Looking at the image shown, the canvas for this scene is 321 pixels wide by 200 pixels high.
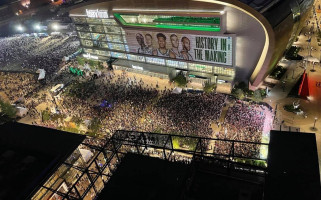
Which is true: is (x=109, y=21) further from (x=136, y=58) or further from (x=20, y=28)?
(x=20, y=28)

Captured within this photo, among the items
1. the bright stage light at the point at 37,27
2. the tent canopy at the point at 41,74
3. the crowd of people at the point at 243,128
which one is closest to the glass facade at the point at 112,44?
the crowd of people at the point at 243,128

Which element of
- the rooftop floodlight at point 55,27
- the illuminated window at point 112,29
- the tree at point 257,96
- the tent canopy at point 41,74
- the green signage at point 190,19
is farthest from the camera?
the rooftop floodlight at point 55,27

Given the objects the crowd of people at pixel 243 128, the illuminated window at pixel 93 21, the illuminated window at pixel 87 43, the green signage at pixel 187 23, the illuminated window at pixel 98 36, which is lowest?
the crowd of people at pixel 243 128

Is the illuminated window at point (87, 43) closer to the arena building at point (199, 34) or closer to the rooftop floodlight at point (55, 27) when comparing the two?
the arena building at point (199, 34)

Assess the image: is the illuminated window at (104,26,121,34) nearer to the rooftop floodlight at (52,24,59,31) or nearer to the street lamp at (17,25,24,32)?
the rooftop floodlight at (52,24,59,31)

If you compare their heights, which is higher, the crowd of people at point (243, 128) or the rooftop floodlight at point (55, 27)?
the rooftop floodlight at point (55, 27)

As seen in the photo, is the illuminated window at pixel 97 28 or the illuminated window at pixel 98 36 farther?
the illuminated window at pixel 98 36

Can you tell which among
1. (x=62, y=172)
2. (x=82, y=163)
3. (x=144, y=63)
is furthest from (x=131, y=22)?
(x=62, y=172)

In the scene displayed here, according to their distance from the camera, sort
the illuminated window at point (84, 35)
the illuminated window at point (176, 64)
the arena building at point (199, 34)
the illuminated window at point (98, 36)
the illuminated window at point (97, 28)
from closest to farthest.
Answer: the arena building at point (199, 34) < the illuminated window at point (176, 64) < the illuminated window at point (97, 28) < the illuminated window at point (98, 36) < the illuminated window at point (84, 35)
